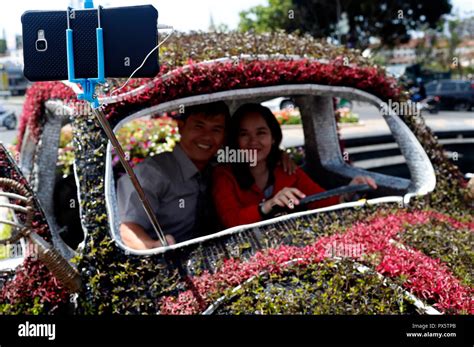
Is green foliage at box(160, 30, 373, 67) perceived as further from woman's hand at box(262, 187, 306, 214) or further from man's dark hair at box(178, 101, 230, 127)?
woman's hand at box(262, 187, 306, 214)

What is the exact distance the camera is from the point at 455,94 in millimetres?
13344

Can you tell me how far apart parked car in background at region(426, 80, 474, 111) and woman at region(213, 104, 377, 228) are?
31.6 feet

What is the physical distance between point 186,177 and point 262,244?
0.84 meters

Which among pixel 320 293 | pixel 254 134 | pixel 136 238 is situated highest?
pixel 254 134

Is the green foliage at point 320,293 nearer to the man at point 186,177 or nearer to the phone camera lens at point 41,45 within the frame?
the man at point 186,177

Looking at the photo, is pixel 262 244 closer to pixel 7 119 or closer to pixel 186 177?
pixel 186 177

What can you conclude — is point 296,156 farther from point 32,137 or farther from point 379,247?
point 379,247

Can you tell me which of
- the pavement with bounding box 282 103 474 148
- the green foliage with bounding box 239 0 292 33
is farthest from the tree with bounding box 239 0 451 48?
the pavement with bounding box 282 103 474 148

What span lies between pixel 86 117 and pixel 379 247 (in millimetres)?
1323

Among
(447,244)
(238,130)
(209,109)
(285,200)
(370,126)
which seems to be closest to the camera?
(447,244)

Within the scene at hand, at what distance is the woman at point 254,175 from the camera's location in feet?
10.3

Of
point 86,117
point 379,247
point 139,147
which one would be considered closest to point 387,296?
point 379,247

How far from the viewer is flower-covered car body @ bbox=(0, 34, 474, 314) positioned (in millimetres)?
2082

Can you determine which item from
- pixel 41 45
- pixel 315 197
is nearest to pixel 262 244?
pixel 315 197
